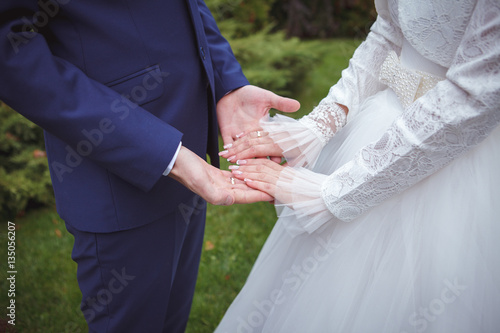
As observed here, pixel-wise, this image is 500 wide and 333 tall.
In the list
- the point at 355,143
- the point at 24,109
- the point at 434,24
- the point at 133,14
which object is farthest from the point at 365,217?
the point at 24,109

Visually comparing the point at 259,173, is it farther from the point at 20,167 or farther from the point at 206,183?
the point at 20,167

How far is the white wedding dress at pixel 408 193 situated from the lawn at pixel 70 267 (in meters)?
1.37

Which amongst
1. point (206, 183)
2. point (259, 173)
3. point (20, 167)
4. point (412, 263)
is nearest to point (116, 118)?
point (206, 183)

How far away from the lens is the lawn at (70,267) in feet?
9.10

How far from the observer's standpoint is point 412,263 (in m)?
1.38

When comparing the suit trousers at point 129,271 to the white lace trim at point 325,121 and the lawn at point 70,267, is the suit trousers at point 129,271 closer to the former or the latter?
the white lace trim at point 325,121

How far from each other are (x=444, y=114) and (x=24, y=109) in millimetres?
1305

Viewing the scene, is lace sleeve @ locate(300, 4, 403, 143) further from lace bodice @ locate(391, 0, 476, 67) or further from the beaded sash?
lace bodice @ locate(391, 0, 476, 67)

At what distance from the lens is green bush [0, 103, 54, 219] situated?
3.89 meters

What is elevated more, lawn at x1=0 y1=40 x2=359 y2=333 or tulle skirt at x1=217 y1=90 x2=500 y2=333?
tulle skirt at x1=217 y1=90 x2=500 y2=333

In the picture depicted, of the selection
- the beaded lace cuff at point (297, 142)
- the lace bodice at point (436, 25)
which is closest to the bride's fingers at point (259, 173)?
the beaded lace cuff at point (297, 142)

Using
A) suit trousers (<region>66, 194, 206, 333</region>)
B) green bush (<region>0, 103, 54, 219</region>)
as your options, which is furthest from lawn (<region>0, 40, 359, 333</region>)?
suit trousers (<region>66, 194, 206, 333</region>)

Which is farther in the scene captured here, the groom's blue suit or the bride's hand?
the bride's hand

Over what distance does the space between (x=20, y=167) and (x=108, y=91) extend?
136 inches
